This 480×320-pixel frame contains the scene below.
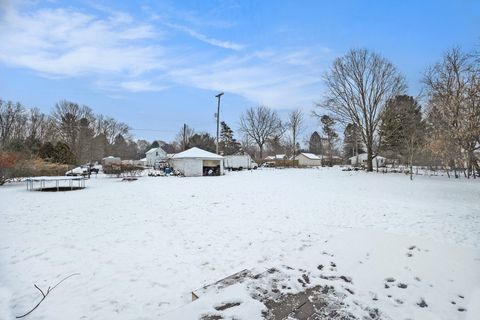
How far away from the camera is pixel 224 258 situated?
4871 millimetres

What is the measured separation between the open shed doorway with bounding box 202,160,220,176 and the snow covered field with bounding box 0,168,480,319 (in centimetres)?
1847

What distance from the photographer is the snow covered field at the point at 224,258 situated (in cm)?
328

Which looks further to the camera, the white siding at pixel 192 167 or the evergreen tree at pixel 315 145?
the evergreen tree at pixel 315 145

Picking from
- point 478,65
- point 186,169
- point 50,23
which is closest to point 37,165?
point 186,169

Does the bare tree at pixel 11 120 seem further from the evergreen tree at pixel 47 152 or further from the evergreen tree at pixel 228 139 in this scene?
the evergreen tree at pixel 228 139

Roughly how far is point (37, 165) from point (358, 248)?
25691 mm

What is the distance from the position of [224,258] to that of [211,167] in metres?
23.2

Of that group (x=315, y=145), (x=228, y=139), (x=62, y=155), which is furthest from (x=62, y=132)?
(x=315, y=145)

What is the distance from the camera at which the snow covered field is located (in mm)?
3283

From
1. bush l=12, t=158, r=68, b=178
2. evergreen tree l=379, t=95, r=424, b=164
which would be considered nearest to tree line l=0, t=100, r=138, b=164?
bush l=12, t=158, r=68, b=178

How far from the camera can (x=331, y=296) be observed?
10.9 ft

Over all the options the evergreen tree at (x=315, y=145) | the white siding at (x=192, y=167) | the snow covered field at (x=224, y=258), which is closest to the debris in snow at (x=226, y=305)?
the snow covered field at (x=224, y=258)

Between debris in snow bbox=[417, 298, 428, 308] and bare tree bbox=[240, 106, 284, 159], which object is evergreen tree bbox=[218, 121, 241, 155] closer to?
bare tree bbox=[240, 106, 284, 159]

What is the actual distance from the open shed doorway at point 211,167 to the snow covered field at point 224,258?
18467mm
